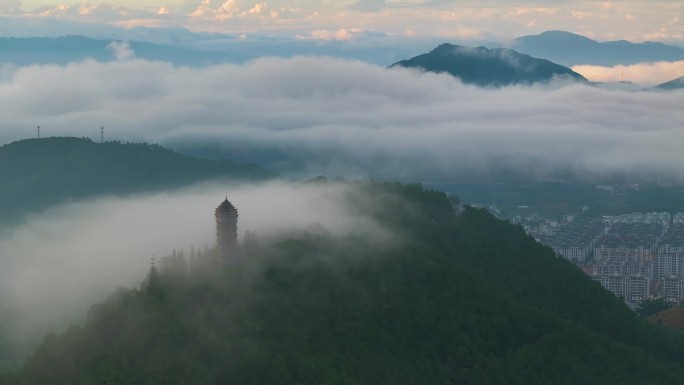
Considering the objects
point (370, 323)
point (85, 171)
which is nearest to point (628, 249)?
point (85, 171)

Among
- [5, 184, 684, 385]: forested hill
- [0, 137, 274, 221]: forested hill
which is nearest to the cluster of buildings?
[5, 184, 684, 385]: forested hill

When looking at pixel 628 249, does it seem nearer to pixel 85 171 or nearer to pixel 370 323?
Result: pixel 85 171

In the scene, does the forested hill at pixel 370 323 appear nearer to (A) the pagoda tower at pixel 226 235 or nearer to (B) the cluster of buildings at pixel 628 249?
(A) the pagoda tower at pixel 226 235

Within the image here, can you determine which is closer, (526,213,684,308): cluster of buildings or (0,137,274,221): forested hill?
(526,213,684,308): cluster of buildings

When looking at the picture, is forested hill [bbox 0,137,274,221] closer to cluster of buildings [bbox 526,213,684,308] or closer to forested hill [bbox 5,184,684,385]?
cluster of buildings [bbox 526,213,684,308]

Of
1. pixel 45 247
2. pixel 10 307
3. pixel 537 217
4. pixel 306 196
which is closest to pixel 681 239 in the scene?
pixel 537 217

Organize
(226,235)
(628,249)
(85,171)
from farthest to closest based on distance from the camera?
(628,249)
(85,171)
(226,235)

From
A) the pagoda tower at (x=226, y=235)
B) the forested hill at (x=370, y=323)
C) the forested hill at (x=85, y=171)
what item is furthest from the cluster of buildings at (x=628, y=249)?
the pagoda tower at (x=226, y=235)
